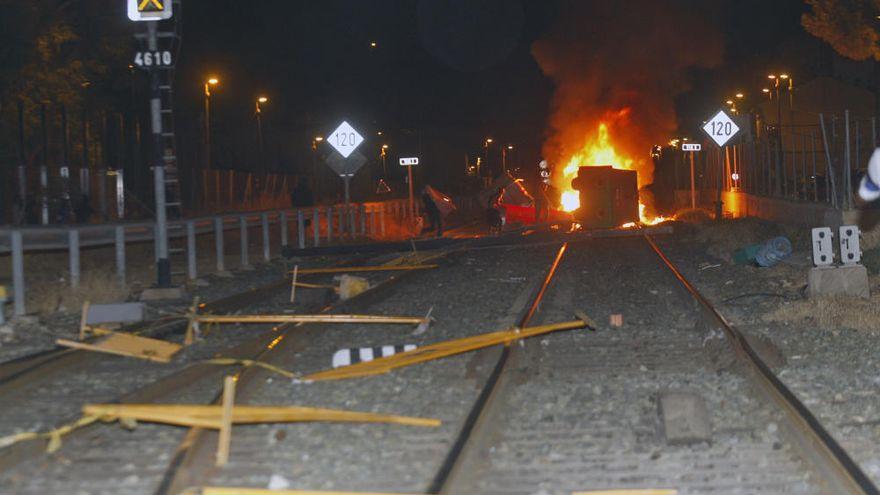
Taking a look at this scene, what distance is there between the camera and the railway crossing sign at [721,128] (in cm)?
3388

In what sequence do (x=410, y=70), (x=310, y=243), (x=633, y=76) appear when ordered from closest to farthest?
(x=310, y=243) < (x=633, y=76) < (x=410, y=70)

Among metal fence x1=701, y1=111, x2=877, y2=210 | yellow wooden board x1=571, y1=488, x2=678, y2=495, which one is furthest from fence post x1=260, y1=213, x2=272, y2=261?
yellow wooden board x1=571, y1=488, x2=678, y2=495

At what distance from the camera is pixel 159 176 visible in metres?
18.4

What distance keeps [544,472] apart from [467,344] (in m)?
5.08

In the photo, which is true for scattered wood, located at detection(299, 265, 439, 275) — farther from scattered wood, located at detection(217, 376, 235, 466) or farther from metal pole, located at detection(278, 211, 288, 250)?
scattered wood, located at detection(217, 376, 235, 466)

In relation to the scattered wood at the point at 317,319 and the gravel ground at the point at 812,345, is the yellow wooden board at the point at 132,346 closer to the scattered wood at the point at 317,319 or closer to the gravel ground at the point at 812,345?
the scattered wood at the point at 317,319

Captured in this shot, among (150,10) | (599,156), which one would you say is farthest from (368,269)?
(599,156)

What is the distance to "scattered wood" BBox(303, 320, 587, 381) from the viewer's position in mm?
10344

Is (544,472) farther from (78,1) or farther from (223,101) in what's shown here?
(223,101)

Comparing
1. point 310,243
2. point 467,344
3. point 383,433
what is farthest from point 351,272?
point 383,433

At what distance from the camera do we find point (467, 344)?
466 inches

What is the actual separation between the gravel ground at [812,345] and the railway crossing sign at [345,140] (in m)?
11.7

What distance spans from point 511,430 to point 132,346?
5726 millimetres

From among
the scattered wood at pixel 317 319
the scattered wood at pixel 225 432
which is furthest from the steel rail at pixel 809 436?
the scattered wood at pixel 317 319
